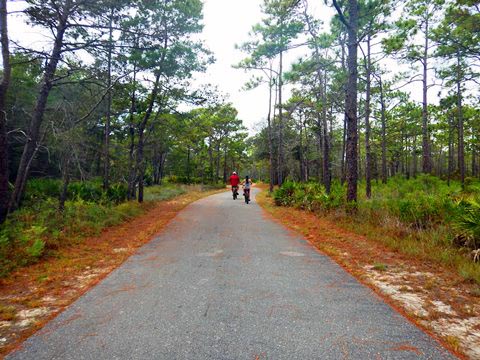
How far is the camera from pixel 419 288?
152 inches

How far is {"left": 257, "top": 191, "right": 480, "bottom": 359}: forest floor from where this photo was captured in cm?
276

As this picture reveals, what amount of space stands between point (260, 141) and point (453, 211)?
3223 centimetres

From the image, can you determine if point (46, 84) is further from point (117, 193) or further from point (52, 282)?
point (117, 193)

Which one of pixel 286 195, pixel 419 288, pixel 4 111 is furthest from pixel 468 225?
pixel 4 111

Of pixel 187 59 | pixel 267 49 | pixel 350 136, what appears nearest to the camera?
pixel 350 136

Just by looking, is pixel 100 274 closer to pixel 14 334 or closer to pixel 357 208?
pixel 14 334

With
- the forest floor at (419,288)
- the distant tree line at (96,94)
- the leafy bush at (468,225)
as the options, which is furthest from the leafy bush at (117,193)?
the leafy bush at (468,225)

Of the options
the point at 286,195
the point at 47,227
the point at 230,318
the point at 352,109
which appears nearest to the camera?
the point at 230,318

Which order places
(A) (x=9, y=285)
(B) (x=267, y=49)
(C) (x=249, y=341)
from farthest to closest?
(B) (x=267, y=49), (A) (x=9, y=285), (C) (x=249, y=341)

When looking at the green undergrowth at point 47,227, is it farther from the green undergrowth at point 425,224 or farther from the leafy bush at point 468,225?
the leafy bush at point 468,225

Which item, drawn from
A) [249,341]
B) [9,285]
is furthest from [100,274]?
[249,341]

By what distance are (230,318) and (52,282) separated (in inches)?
124

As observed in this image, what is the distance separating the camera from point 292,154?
3538 cm

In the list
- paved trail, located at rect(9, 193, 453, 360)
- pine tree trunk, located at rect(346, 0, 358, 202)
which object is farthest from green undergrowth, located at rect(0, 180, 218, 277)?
pine tree trunk, located at rect(346, 0, 358, 202)
